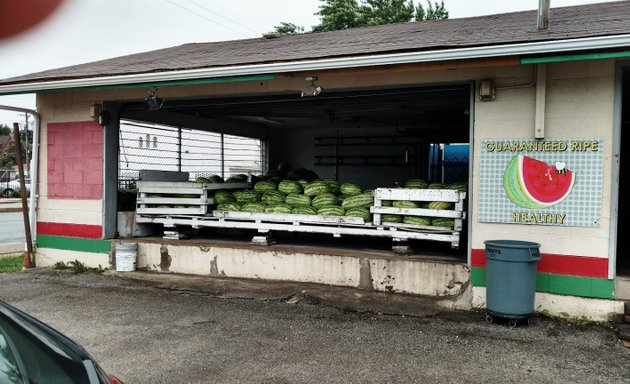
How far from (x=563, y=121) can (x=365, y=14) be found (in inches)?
1039

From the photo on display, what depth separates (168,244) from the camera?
365 inches

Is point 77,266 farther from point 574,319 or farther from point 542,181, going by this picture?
point 574,319

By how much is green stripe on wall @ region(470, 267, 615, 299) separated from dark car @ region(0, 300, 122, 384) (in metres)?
5.72

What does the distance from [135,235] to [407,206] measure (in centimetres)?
545

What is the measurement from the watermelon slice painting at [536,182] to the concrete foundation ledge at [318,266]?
1.23m

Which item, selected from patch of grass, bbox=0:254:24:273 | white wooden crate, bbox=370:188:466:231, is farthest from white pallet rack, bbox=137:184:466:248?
patch of grass, bbox=0:254:24:273

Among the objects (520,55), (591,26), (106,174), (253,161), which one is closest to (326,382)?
(520,55)

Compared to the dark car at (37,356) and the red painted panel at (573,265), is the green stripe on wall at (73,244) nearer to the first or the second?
the red painted panel at (573,265)

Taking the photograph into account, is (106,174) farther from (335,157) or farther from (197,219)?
(335,157)

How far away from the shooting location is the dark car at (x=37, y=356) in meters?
1.97

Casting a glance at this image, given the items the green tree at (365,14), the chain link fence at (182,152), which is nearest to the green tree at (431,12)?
the green tree at (365,14)

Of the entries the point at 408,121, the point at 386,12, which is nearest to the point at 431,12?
the point at 386,12

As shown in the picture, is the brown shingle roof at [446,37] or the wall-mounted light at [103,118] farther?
the wall-mounted light at [103,118]

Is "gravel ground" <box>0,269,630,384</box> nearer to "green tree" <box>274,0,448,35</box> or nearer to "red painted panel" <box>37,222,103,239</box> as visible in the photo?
"red painted panel" <box>37,222,103,239</box>
